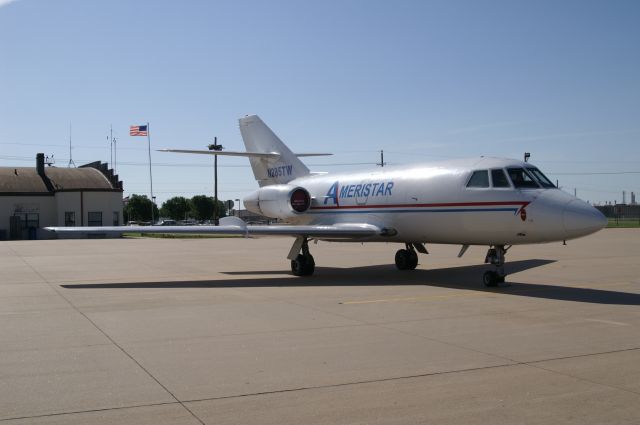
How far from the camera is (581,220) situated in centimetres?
1230

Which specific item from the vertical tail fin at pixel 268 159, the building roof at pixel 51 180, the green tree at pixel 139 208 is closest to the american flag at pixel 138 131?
the building roof at pixel 51 180

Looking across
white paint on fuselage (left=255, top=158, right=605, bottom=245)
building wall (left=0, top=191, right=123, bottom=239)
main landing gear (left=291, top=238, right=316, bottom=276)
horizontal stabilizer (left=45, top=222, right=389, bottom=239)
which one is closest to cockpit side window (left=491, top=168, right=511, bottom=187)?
white paint on fuselage (left=255, top=158, right=605, bottom=245)

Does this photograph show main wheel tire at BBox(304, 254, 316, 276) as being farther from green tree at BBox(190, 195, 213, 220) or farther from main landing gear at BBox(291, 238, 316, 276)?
green tree at BBox(190, 195, 213, 220)

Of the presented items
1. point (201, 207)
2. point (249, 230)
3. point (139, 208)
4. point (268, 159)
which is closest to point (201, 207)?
point (201, 207)

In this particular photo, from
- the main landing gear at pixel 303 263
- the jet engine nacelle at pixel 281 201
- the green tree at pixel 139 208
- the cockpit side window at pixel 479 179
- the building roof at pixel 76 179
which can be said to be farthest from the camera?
the green tree at pixel 139 208

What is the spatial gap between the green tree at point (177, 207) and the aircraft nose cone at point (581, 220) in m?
154

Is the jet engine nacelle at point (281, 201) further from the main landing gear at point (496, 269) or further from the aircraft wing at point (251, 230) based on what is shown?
the main landing gear at point (496, 269)

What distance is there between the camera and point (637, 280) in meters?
15.4

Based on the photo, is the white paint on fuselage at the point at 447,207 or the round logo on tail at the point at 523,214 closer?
the white paint on fuselage at the point at 447,207

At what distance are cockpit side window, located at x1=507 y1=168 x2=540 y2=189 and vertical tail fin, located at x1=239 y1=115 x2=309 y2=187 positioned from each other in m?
8.84

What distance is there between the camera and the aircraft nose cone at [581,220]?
1224 centimetres

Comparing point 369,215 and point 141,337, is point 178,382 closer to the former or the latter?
point 141,337

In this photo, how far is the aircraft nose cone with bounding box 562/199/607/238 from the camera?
12.2m

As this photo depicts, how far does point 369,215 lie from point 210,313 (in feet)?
24.8
